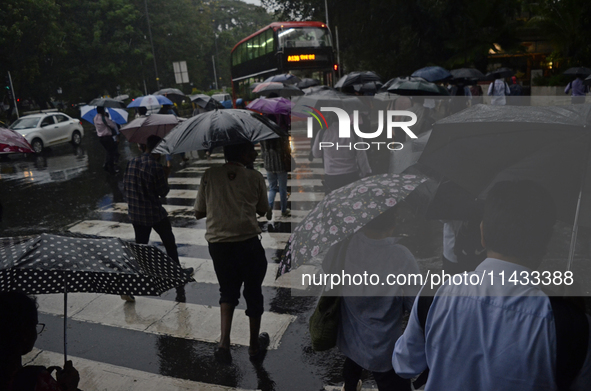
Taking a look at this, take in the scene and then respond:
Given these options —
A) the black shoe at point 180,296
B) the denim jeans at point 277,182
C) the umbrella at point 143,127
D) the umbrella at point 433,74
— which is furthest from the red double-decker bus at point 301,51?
the black shoe at point 180,296

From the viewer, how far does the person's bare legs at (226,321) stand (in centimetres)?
406

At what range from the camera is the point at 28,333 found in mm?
2088

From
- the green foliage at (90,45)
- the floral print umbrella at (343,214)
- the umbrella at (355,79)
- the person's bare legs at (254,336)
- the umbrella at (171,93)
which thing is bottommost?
the person's bare legs at (254,336)

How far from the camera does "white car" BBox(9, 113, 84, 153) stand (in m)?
18.4

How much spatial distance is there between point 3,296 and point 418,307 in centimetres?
177

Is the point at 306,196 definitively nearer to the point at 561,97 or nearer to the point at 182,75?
the point at 561,97

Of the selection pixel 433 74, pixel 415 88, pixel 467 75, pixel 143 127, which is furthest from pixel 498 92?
pixel 143 127

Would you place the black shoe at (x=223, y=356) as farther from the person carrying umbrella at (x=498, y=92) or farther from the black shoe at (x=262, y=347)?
the person carrying umbrella at (x=498, y=92)

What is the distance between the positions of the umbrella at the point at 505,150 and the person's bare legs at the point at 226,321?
7.35 feet

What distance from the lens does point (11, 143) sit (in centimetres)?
375

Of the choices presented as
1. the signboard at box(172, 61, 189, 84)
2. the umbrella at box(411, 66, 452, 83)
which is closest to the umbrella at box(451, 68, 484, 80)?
the umbrella at box(411, 66, 452, 83)

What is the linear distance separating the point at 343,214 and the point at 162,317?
3.45 m

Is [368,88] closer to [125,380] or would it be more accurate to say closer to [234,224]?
[234,224]

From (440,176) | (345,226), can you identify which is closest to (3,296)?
(345,226)
